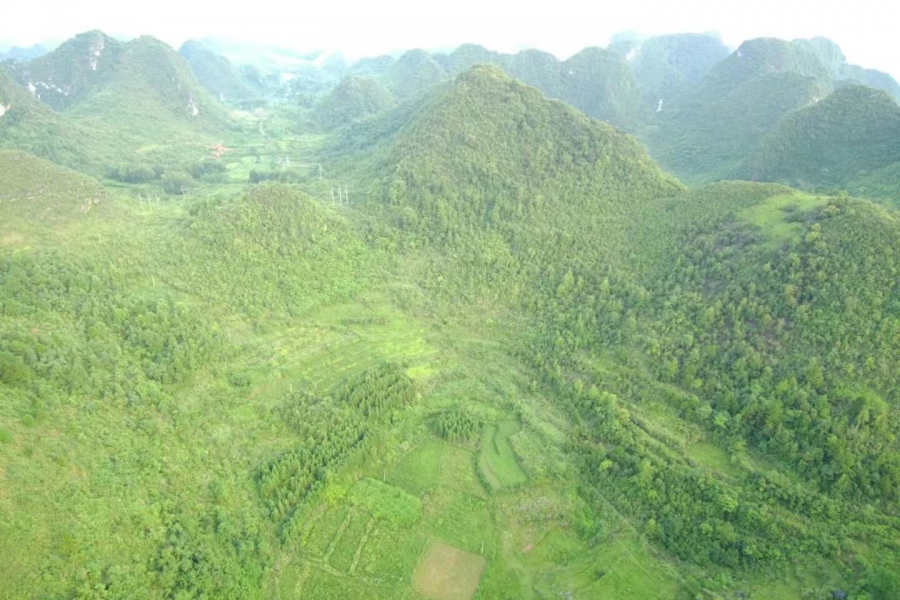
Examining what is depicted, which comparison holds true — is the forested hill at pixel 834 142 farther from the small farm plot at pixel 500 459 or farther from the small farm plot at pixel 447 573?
the small farm plot at pixel 447 573

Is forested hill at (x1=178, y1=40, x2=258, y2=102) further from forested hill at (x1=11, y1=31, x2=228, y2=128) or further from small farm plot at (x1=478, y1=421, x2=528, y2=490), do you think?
small farm plot at (x1=478, y1=421, x2=528, y2=490)

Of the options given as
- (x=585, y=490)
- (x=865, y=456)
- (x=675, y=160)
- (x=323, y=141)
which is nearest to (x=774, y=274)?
(x=865, y=456)

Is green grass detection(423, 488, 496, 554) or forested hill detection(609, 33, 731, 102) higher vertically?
forested hill detection(609, 33, 731, 102)

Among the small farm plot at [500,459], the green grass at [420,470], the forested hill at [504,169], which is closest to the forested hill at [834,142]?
the forested hill at [504,169]

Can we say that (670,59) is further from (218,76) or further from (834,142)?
(218,76)

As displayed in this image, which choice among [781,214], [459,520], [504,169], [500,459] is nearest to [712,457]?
[500,459]

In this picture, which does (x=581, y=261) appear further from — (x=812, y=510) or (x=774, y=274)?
(x=812, y=510)

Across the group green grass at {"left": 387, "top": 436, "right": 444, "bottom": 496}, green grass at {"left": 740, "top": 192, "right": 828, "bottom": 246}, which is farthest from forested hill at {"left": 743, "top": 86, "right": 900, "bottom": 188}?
green grass at {"left": 387, "top": 436, "right": 444, "bottom": 496}
